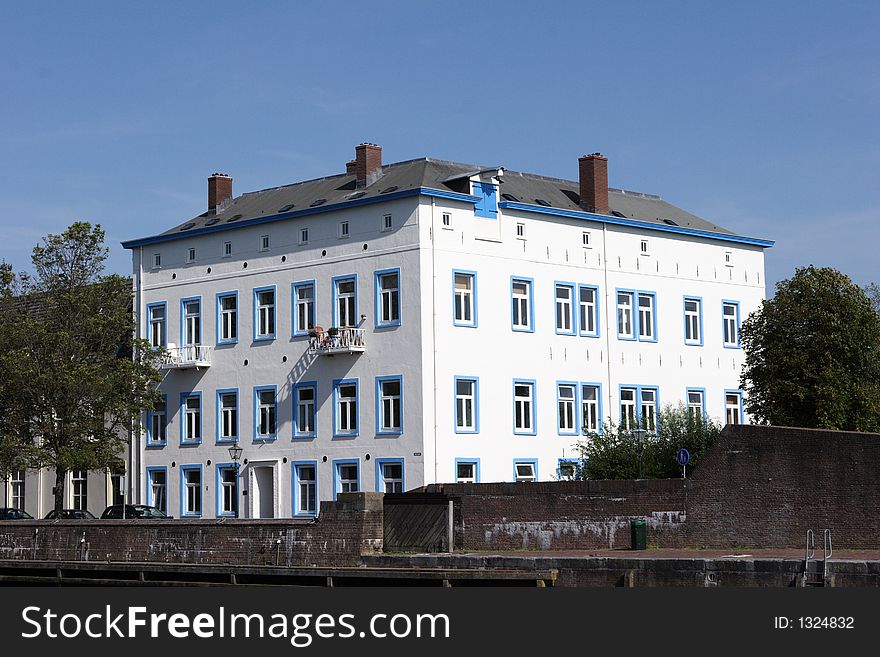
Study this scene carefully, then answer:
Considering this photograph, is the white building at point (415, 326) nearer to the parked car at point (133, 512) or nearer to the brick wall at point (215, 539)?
the parked car at point (133, 512)

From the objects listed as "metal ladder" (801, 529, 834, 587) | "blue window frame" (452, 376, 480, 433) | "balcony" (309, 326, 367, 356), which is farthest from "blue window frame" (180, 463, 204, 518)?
"metal ladder" (801, 529, 834, 587)

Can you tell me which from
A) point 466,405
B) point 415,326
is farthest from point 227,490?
point 415,326

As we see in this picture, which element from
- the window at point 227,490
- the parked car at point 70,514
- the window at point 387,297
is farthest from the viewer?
the window at point 227,490

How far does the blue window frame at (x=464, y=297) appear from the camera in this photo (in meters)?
54.1

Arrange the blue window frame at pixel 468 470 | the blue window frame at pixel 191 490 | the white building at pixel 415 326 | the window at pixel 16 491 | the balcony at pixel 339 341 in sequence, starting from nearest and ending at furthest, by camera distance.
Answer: the blue window frame at pixel 468 470, the white building at pixel 415 326, the balcony at pixel 339 341, the blue window frame at pixel 191 490, the window at pixel 16 491

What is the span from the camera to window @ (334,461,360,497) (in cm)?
5441

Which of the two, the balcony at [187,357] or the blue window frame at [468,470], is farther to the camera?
the balcony at [187,357]

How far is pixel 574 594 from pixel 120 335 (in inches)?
1221

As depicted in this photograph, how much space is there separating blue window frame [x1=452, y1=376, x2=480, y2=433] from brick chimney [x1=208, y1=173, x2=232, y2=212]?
575 inches

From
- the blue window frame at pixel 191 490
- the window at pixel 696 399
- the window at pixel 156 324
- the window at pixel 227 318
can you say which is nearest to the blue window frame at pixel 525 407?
the window at pixel 696 399

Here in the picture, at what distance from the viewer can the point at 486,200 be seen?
55312 millimetres

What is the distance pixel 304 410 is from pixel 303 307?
140 inches

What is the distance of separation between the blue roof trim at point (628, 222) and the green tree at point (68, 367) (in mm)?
14300

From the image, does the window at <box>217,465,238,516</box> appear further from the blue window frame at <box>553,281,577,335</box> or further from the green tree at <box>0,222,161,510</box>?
the blue window frame at <box>553,281,577,335</box>
